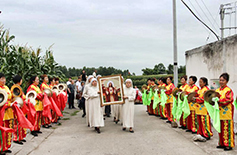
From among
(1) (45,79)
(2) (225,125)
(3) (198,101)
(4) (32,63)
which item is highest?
(4) (32,63)

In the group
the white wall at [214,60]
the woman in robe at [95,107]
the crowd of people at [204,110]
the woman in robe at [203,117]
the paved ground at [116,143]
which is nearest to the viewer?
the crowd of people at [204,110]

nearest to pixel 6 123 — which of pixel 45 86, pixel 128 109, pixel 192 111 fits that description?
pixel 45 86

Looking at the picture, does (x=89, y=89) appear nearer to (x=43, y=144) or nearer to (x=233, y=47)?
(x=43, y=144)

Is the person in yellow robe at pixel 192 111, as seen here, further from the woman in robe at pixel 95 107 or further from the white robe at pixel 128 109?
the woman in robe at pixel 95 107

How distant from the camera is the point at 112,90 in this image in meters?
8.84

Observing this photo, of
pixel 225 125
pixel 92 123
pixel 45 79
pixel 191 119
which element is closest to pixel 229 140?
pixel 225 125

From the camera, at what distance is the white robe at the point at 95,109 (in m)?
8.61

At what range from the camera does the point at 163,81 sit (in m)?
11.5

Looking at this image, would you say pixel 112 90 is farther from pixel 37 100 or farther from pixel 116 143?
pixel 37 100

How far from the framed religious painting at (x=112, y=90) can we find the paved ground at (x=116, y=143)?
1.15 m

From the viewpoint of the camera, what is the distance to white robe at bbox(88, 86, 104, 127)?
8609 mm

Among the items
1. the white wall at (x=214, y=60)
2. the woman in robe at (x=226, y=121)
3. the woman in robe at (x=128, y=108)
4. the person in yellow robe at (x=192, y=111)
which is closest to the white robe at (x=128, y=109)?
the woman in robe at (x=128, y=108)

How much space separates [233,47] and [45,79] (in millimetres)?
6998

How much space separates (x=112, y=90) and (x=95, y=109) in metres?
0.93
